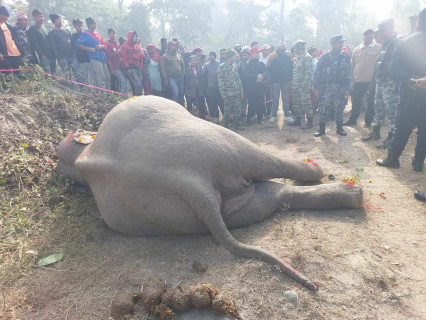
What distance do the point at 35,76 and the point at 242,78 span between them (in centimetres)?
541

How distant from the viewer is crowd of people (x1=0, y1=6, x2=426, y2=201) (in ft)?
13.9

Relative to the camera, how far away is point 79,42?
22.9ft

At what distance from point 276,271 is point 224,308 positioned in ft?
1.89

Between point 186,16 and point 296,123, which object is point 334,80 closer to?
point 296,123

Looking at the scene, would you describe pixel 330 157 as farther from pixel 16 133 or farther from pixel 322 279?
pixel 16 133

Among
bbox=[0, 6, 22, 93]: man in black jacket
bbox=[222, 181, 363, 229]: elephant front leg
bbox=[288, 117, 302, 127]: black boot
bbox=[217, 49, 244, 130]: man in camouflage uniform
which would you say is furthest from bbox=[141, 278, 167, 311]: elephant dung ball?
bbox=[288, 117, 302, 127]: black boot

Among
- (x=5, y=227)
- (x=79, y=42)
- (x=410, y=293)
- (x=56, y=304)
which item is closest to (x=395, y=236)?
(x=410, y=293)

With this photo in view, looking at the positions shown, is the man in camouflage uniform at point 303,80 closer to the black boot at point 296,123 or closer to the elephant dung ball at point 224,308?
the black boot at point 296,123

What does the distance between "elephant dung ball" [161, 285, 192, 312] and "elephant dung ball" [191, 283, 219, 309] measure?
39 millimetres

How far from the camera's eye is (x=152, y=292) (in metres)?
2.02

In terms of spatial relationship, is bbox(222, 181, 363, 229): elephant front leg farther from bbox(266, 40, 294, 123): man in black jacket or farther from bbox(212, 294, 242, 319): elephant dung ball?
bbox(266, 40, 294, 123): man in black jacket

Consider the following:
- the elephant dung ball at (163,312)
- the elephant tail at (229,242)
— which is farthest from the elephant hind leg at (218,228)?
the elephant dung ball at (163,312)

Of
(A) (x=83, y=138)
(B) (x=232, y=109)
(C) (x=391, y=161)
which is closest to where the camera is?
(A) (x=83, y=138)

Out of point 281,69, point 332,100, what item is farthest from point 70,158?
point 281,69
